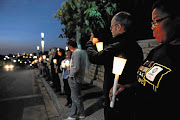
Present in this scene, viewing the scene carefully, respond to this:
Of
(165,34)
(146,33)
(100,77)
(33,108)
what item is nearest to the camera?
Answer: (165,34)

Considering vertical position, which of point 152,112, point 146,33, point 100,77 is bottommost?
point 100,77

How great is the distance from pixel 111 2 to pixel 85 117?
5.46 m

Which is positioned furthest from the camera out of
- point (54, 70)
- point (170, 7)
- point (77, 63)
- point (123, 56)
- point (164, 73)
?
point (54, 70)

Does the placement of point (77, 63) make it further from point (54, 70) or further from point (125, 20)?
point (54, 70)

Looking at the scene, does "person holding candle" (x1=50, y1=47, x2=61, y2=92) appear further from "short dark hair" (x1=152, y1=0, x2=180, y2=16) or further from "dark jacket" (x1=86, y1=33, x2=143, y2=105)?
"short dark hair" (x1=152, y1=0, x2=180, y2=16)

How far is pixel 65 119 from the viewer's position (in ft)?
12.0

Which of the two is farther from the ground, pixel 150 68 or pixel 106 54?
pixel 106 54

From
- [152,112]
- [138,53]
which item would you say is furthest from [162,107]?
[138,53]

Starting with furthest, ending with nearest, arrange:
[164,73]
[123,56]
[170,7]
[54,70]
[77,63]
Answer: [54,70] → [77,63] → [123,56] → [170,7] → [164,73]

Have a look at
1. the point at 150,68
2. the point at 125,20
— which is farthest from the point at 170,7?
the point at 125,20

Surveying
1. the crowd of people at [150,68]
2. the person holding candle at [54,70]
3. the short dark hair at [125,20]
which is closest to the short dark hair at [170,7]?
the crowd of people at [150,68]

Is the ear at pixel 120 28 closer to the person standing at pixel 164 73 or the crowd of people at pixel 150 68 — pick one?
the crowd of people at pixel 150 68

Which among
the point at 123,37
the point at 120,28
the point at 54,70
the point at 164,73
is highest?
the point at 120,28

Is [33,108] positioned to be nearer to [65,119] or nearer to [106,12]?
[65,119]
